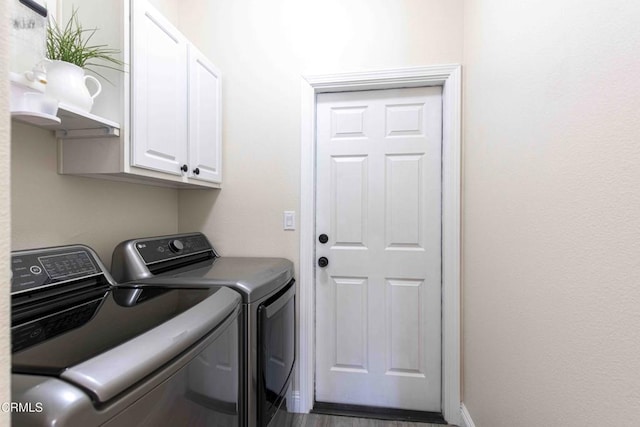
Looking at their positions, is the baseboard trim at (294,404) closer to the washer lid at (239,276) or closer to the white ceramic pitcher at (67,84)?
the washer lid at (239,276)

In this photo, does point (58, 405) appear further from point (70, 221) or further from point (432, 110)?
point (432, 110)

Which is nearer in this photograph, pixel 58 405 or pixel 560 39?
pixel 58 405

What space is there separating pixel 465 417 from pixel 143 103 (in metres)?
2.29

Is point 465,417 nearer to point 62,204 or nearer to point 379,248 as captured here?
point 379,248

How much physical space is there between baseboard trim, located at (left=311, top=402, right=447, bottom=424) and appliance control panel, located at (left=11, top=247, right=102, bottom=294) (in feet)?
4.99

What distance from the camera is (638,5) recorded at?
0.61m

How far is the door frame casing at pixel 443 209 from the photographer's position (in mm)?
1758

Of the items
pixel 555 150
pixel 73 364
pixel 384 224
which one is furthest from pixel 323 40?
pixel 73 364

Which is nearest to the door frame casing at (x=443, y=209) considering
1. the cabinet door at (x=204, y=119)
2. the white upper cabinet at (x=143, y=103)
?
the cabinet door at (x=204, y=119)

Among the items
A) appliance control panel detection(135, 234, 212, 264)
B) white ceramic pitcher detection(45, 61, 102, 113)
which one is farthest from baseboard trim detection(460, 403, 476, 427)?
white ceramic pitcher detection(45, 61, 102, 113)

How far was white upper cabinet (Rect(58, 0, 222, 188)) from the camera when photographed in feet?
3.88

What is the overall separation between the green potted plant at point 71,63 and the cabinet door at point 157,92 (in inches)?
4.4

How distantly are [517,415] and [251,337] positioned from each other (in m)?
1.03

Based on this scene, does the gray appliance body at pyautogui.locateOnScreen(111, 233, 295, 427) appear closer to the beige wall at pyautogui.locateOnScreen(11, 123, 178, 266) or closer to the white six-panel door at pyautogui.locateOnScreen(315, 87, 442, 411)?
the beige wall at pyautogui.locateOnScreen(11, 123, 178, 266)
